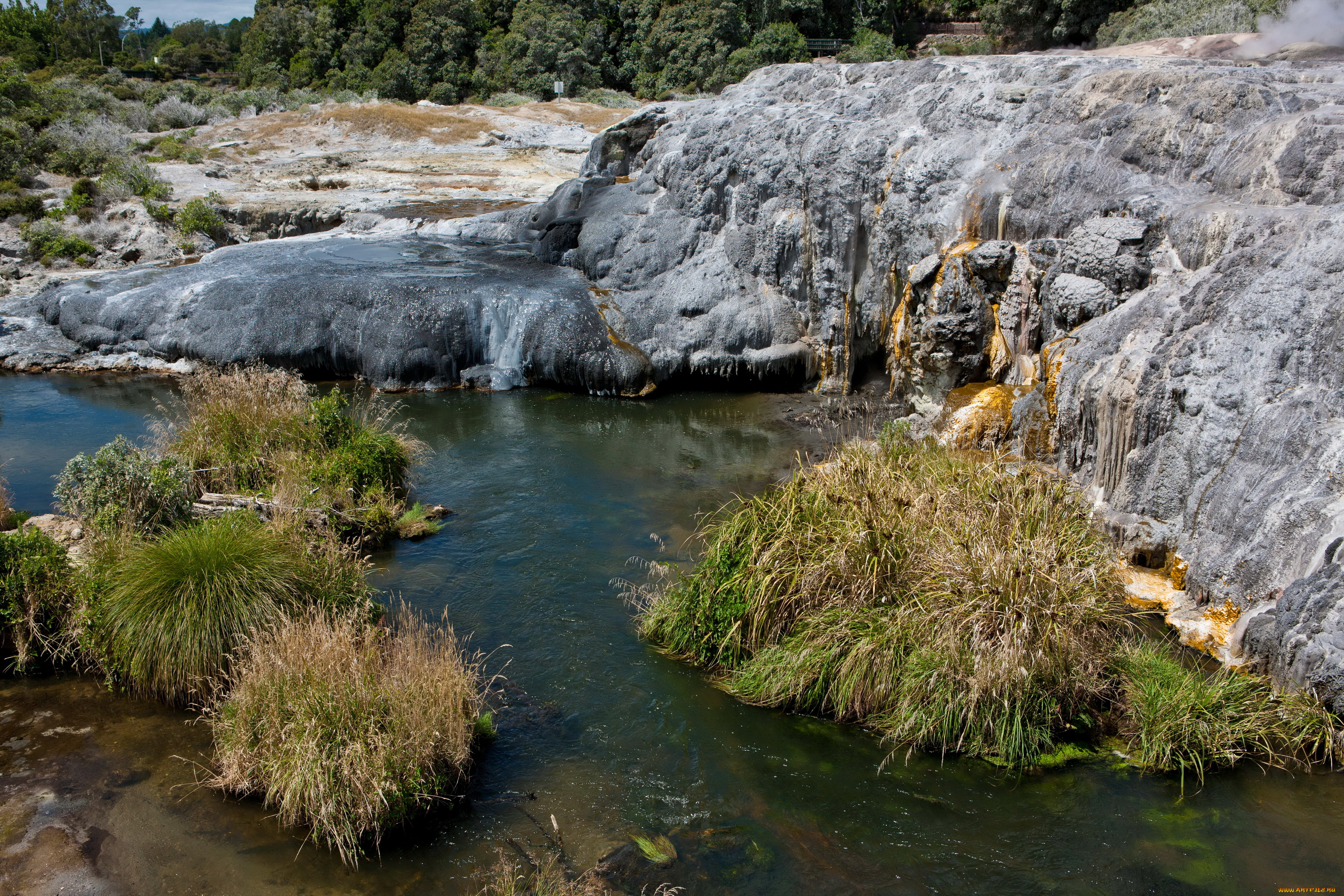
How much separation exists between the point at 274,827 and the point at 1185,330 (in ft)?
32.5

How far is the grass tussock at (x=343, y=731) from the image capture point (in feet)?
20.2

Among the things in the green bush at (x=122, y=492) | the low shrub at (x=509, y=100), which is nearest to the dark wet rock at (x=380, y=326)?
the green bush at (x=122, y=492)

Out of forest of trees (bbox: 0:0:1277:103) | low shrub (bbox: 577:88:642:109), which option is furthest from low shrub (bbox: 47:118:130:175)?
low shrub (bbox: 577:88:642:109)

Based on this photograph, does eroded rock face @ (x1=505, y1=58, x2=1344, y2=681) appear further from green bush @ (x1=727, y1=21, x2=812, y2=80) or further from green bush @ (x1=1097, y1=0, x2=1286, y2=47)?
green bush @ (x1=727, y1=21, x2=812, y2=80)

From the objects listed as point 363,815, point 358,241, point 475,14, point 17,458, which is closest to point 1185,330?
point 363,815

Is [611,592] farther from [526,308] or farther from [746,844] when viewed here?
[526,308]

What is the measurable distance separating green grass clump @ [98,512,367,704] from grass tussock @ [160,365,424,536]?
238 cm

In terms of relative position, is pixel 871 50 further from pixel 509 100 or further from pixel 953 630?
pixel 953 630

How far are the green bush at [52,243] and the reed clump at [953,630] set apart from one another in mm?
21916

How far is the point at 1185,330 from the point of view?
10234mm

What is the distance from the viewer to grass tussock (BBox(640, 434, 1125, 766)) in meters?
7.13

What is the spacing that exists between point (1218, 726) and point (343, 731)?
6.30 metres

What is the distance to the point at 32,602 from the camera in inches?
318

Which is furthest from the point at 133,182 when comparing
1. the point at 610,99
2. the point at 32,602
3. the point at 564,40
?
the point at 564,40
